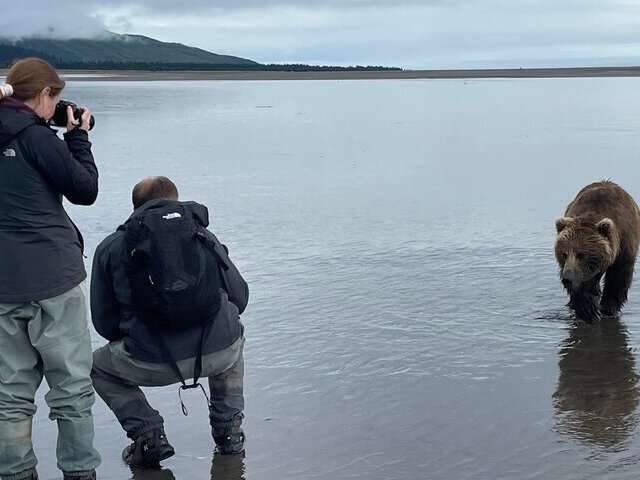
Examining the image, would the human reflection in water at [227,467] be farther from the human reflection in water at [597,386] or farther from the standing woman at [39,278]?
the human reflection in water at [597,386]

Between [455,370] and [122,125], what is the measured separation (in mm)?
18660

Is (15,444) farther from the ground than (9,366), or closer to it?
closer to it

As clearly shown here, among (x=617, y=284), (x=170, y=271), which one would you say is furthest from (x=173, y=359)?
(x=617, y=284)

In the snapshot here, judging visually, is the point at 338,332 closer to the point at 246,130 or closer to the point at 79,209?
the point at 79,209

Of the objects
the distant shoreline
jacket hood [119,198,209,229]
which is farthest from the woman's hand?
the distant shoreline

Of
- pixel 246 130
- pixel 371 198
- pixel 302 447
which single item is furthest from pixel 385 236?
pixel 246 130

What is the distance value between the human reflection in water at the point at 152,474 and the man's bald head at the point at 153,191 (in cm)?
123

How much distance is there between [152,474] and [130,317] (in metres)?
0.71

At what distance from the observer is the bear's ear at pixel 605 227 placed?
22.0 feet

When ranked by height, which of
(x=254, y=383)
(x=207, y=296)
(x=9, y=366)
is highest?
(x=207, y=296)

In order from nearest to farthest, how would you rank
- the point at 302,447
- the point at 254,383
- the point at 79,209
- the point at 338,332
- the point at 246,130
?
the point at 302,447
the point at 254,383
the point at 338,332
the point at 79,209
the point at 246,130

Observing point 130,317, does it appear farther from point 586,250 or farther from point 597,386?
point 586,250

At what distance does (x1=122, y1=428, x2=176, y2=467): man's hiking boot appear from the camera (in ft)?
14.1

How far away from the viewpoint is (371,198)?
39.1ft
